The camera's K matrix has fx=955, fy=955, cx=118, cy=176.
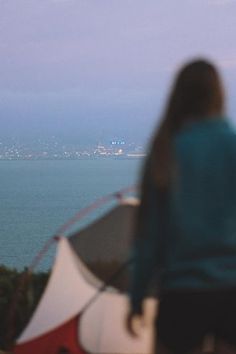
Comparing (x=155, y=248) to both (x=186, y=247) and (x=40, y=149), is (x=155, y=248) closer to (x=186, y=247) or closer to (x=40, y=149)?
(x=186, y=247)

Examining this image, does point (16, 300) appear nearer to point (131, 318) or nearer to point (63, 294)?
point (63, 294)

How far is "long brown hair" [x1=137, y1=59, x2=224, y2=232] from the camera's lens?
2744mm

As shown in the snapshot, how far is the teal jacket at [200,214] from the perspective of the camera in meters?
2.66

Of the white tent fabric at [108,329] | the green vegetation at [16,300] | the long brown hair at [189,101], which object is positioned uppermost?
the long brown hair at [189,101]

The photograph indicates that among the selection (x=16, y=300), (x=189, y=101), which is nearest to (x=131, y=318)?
(x=189, y=101)

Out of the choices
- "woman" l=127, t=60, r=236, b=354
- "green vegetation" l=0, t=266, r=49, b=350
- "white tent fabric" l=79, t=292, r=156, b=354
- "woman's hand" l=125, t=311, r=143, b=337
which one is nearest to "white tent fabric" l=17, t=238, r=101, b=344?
"white tent fabric" l=79, t=292, r=156, b=354

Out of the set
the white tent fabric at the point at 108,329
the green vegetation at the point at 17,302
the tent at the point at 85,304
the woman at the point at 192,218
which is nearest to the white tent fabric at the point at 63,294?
the tent at the point at 85,304

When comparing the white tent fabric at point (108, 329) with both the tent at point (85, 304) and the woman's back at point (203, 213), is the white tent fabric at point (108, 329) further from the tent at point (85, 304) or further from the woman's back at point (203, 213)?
the woman's back at point (203, 213)

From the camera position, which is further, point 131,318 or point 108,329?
point 108,329

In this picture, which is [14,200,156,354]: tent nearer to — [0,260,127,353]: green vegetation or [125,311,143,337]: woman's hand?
[0,260,127,353]: green vegetation

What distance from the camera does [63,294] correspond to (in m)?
5.55

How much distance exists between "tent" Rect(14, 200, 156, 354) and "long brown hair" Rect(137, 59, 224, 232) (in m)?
2.23

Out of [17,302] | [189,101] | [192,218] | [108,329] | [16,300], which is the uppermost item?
[189,101]

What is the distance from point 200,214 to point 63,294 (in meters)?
2.99
